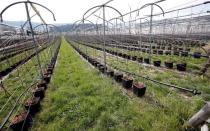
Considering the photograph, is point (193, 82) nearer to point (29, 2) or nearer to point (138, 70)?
point (138, 70)

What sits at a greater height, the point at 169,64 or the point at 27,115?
the point at 169,64

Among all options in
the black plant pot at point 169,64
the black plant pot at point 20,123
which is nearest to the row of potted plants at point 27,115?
the black plant pot at point 20,123

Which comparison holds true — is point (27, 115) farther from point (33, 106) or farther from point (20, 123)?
point (33, 106)

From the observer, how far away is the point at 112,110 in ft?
13.1

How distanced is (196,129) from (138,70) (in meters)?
4.69

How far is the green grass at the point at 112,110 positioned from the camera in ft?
10.7

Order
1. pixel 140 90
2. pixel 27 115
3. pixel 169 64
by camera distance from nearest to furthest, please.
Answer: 1. pixel 27 115
2. pixel 140 90
3. pixel 169 64

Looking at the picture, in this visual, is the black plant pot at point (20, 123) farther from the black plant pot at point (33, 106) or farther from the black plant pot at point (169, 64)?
the black plant pot at point (169, 64)

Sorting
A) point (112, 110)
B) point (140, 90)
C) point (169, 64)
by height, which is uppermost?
point (169, 64)

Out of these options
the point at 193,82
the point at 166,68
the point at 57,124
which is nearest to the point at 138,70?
the point at 166,68

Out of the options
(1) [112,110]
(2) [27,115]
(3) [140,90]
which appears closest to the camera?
(2) [27,115]

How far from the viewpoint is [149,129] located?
309 cm

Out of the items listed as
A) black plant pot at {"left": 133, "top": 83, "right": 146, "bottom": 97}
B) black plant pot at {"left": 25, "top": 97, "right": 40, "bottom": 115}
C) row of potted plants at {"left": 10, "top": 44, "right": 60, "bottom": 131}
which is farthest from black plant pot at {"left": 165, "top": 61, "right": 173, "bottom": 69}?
black plant pot at {"left": 25, "top": 97, "right": 40, "bottom": 115}

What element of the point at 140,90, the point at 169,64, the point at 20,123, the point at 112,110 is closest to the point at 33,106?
the point at 20,123
